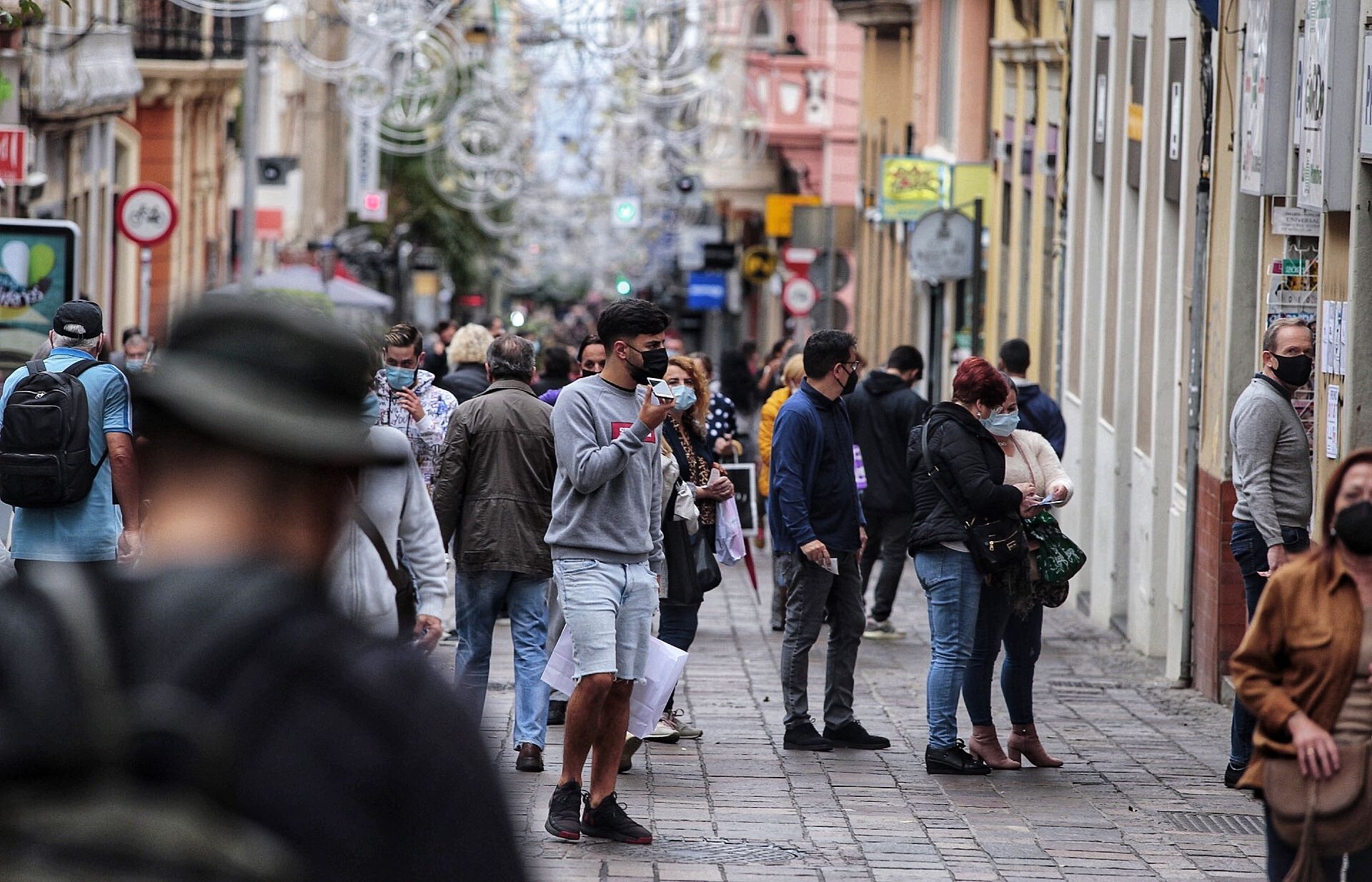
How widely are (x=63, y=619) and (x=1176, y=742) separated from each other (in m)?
9.15

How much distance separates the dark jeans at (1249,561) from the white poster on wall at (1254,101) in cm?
220

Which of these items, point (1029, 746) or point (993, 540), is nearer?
point (993, 540)

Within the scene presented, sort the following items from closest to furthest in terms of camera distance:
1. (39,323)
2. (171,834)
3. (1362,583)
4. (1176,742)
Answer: (171,834) → (1362,583) → (1176,742) → (39,323)

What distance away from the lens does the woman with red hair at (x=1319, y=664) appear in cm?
536

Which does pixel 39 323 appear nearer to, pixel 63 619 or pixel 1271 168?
pixel 1271 168

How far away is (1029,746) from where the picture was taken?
31.8ft

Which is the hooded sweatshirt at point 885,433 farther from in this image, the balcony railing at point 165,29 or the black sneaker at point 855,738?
the balcony railing at point 165,29

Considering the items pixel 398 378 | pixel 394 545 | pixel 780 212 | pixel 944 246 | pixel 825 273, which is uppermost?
pixel 780 212

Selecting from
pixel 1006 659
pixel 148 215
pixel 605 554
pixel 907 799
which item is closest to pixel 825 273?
pixel 148 215

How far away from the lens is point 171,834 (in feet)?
5.74

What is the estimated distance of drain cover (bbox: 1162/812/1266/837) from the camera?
329 inches

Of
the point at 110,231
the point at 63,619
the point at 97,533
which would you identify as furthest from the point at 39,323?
the point at 110,231

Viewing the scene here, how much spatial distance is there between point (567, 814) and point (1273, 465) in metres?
3.34

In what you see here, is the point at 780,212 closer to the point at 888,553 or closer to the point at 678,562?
the point at 888,553
